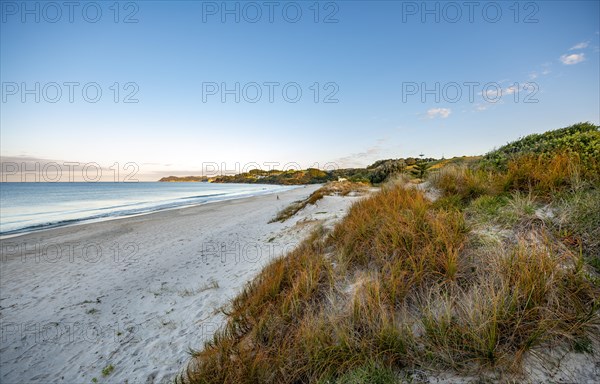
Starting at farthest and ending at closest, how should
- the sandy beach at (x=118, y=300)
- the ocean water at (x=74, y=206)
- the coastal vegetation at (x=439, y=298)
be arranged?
1. the ocean water at (x=74, y=206)
2. the sandy beach at (x=118, y=300)
3. the coastal vegetation at (x=439, y=298)

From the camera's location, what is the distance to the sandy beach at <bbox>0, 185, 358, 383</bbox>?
3768mm

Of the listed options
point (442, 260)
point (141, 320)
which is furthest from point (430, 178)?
point (141, 320)

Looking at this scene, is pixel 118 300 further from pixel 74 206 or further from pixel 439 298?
pixel 74 206

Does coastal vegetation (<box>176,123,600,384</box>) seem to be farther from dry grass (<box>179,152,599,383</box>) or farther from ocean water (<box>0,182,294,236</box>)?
ocean water (<box>0,182,294,236</box>)

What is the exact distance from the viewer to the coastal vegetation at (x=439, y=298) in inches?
86.0

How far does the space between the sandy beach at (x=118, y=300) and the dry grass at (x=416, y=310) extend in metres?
1.20

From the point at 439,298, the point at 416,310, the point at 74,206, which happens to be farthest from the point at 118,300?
the point at 74,206

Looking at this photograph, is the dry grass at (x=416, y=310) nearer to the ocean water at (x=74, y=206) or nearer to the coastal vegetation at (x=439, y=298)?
the coastal vegetation at (x=439, y=298)

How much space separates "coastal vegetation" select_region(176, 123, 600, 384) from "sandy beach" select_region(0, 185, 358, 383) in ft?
3.44

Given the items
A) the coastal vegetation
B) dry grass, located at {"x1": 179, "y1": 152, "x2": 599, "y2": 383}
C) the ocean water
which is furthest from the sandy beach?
the ocean water

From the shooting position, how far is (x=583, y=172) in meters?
4.32

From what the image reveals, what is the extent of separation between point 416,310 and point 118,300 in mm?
6498

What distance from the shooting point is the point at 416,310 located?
292cm

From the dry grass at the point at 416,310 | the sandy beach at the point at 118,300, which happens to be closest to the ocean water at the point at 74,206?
the sandy beach at the point at 118,300
